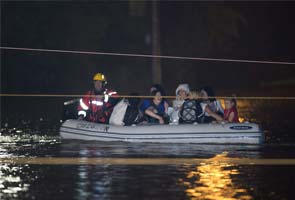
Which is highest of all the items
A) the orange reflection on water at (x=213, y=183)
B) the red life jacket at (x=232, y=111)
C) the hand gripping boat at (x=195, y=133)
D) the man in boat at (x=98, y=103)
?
the man in boat at (x=98, y=103)

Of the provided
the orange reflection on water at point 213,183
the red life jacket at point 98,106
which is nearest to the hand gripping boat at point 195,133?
the red life jacket at point 98,106

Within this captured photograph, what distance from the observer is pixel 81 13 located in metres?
43.1

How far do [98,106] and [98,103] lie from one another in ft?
0.35

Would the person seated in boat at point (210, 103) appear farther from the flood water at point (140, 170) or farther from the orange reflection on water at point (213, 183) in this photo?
the orange reflection on water at point (213, 183)

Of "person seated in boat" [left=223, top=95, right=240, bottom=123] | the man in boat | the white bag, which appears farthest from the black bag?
the man in boat

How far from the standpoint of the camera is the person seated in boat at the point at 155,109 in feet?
60.1

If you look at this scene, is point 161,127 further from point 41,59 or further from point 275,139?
point 41,59

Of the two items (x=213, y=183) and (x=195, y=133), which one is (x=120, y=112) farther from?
(x=213, y=183)

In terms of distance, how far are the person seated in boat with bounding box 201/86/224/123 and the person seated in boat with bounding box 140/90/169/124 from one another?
3.14 feet

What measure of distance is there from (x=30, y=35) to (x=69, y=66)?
4.20m

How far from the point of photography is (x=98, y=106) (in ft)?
62.0

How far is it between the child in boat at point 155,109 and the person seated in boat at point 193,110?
19.3 inches

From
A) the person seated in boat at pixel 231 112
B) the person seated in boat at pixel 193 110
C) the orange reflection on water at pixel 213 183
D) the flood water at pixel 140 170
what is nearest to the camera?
the orange reflection on water at pixel 213 183

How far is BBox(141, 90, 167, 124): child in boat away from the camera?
18.3 metres
